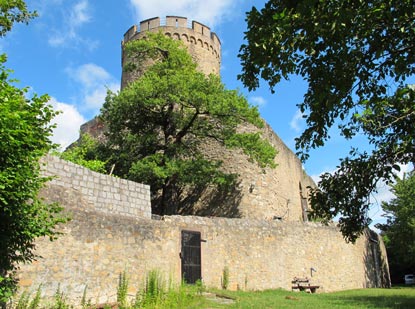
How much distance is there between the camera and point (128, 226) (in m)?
10.4

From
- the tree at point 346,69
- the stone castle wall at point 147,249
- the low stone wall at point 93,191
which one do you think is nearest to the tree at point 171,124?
the stone castle wall at point 147,249

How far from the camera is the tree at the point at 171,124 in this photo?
15.9 m

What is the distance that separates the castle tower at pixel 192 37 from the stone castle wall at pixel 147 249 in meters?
13.2

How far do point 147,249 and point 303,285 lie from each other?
6.48 metres

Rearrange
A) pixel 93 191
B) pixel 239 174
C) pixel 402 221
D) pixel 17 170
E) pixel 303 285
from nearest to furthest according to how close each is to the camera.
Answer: pixel 17 170, pixel 93 191, pixel 303 285, pixel 239 174, pixel 402 221

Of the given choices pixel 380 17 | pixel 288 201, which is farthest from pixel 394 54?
pixel 288 201

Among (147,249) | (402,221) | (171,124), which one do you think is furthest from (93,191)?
(402,221)

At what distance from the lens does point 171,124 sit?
1755 centimetres

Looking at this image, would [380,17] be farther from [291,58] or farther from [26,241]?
[26,241]

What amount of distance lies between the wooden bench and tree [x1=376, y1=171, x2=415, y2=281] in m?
14.2

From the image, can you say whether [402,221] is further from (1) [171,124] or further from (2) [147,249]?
(2) [147,249]

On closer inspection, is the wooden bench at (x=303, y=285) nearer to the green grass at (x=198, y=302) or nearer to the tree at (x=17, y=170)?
the green grass at (x=198, y=302)

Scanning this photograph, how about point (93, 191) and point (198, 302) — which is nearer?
point (198, 302)

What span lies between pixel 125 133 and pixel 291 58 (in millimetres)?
12231
